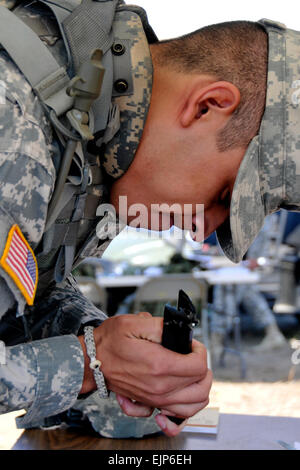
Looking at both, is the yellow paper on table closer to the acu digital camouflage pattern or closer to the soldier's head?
the soldier's head

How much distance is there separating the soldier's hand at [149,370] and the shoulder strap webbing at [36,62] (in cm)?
44

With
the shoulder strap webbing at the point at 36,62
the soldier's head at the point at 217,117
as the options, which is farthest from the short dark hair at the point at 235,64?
the shoulder strap webbing at the point at 36,62

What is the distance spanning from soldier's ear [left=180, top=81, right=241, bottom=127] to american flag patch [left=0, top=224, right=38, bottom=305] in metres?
0.37

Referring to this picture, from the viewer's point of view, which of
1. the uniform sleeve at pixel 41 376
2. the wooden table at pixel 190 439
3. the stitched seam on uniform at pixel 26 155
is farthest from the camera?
the wooden table at pixel 190 439

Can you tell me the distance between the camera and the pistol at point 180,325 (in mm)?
1016

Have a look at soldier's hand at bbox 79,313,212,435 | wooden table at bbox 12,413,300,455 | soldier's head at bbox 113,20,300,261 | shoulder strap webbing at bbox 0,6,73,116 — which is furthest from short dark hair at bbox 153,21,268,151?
wooden table at bbox 12,413,300,455

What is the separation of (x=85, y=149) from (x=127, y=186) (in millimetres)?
166

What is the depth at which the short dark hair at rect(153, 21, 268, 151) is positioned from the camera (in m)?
1.02

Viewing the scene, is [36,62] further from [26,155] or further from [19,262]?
[19,262]

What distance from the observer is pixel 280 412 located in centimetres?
341

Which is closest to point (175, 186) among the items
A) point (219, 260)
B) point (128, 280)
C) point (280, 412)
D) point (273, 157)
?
point (273, 157)

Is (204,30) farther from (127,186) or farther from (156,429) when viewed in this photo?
(156,429)

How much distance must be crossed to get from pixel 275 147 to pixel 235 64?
0.56 ft

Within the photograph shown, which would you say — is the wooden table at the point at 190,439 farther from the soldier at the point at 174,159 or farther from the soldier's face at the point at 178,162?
the soldier's face at the point at 178,162
